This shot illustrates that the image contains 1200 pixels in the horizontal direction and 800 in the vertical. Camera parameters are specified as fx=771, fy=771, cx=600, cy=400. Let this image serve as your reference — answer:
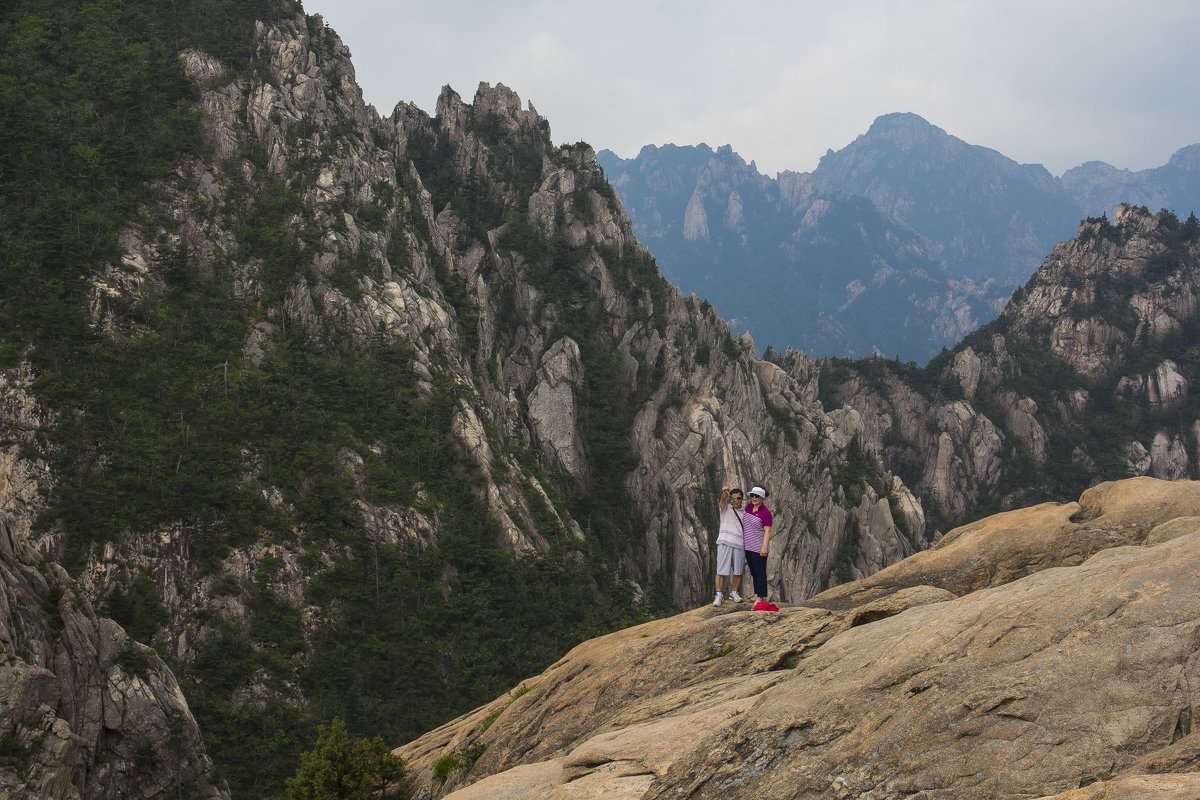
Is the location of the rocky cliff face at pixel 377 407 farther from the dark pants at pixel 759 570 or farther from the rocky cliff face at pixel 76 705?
the dark pants at pixel 759 570

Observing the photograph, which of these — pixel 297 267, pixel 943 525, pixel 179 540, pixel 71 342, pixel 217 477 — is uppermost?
pixel 297 267

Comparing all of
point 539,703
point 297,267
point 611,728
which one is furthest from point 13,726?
point 297,267

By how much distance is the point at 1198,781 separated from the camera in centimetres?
708

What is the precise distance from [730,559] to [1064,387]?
125m

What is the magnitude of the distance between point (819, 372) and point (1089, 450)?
43307 millimetres

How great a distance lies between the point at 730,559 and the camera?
781 inches

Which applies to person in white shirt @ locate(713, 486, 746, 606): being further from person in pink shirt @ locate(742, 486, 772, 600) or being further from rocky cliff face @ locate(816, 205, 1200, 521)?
rocky cliff face @ locate(816, 205, 1200, 521)

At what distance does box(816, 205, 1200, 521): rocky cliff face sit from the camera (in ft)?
380

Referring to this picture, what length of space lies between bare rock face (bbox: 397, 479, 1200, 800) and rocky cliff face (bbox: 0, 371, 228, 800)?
2021cm

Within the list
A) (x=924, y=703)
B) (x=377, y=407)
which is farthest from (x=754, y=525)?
(x=377, y=407)

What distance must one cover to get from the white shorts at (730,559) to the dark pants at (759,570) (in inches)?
12.4

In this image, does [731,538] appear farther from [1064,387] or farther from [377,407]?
[1064,387]

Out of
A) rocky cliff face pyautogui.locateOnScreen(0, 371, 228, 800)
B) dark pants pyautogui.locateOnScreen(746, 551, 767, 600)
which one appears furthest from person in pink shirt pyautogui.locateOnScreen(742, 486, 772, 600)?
rocky cliff face pyautogui.locateOnScreen(0, 371, 228, 800)

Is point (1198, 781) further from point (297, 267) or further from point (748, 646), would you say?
point (297, 267)
